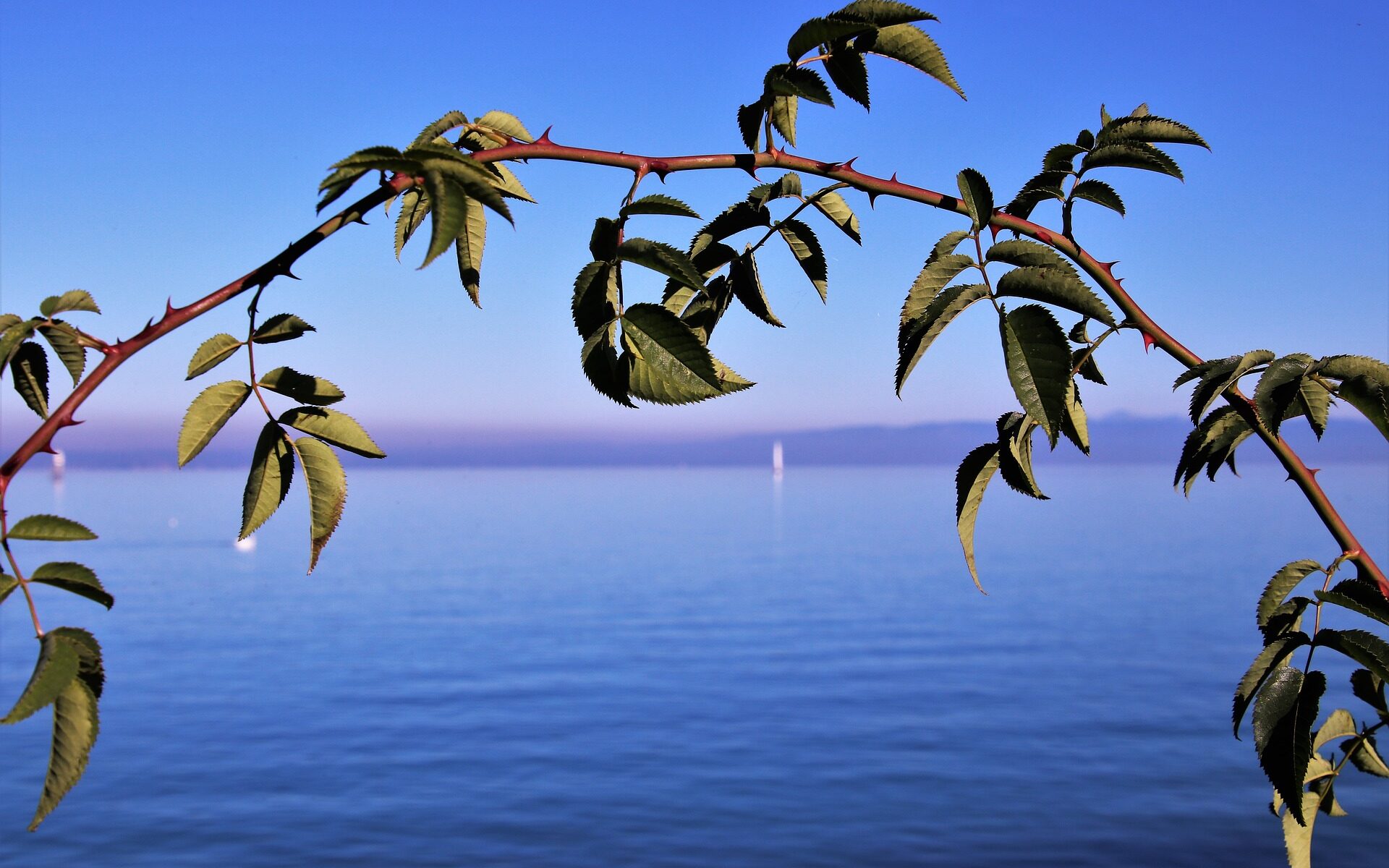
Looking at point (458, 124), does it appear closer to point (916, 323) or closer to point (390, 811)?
point (916, 323)

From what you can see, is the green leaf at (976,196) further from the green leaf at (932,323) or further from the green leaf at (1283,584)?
the green leaf at (1283,584)

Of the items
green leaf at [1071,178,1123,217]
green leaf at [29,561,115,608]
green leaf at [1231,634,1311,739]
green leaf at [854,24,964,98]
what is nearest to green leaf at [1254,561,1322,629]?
green leaf at [1231,634,1311,739]

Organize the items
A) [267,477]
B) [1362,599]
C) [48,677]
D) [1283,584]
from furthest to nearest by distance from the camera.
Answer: [1283,584] → [1362,599] → [267,477] → [48,677]

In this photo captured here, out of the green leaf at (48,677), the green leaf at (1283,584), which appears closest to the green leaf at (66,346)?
the green leaf at (48,677)

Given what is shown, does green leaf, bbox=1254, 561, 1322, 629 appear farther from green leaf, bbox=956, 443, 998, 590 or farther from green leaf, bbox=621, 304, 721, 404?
green leaf, bbox=621, 304, 721, 404

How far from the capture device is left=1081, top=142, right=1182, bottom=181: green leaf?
1.50 m

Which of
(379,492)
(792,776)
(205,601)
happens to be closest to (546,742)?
(792,776)

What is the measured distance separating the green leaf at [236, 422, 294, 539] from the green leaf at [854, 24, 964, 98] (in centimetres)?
87

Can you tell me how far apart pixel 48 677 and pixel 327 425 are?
42 centimetres

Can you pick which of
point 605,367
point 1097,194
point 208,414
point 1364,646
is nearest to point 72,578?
point 208,414

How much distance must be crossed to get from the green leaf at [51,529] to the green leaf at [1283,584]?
1529 millimetres

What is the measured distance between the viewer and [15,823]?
64.8 ft

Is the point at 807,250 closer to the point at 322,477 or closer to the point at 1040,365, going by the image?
the point at 1040,365

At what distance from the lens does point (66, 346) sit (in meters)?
1.17
